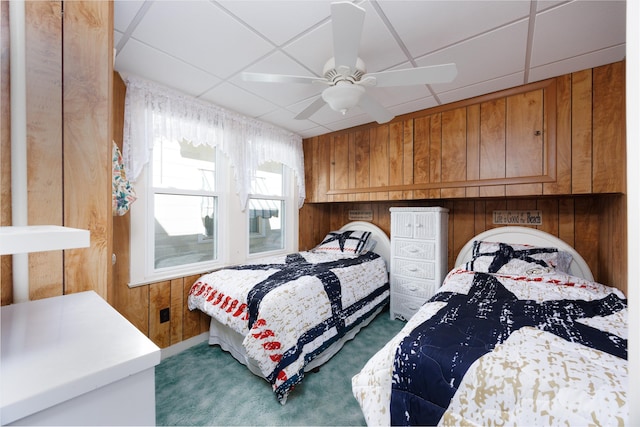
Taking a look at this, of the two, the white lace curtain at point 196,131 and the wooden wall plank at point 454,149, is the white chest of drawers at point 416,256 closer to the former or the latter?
the wooden wall plank at point 454,149

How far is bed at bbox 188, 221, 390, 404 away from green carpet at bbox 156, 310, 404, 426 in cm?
9

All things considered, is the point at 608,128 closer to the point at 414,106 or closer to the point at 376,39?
the point at 414,106

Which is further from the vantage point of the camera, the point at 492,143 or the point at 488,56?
the point at 492,143

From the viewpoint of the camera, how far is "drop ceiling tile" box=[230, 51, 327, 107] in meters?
1.91

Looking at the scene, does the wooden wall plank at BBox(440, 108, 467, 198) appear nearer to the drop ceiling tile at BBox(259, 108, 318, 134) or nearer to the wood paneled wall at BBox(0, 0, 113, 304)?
the drop ceiling tile at BBox(259, 108, 318, 134)

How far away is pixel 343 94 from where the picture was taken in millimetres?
1651

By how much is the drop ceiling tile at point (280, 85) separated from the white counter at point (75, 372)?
6.02ft

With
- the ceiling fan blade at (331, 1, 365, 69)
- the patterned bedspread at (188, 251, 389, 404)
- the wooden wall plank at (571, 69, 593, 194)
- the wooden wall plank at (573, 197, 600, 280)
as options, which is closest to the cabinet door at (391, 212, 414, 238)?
the patterned bedspread at (188, 251, 389, 404)

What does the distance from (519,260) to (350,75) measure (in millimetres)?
2150

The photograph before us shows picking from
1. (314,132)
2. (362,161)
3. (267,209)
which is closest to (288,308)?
(267,209)

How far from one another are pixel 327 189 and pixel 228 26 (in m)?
2.31

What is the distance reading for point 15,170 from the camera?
0.80m

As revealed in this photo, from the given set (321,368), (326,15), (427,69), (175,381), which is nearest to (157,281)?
(175,381)

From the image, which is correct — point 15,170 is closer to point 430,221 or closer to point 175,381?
point 175,381
